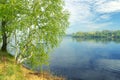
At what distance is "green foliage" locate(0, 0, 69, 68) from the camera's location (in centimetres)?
3055

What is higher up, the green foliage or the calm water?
the green foliage

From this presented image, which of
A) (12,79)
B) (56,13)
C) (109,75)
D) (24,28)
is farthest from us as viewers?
(109,75)

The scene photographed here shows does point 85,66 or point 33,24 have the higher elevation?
point 33,24

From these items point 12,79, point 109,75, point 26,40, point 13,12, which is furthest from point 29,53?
point 109,75

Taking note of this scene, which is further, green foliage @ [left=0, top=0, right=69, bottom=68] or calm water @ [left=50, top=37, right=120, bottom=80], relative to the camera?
calm water @ [left=50, top=37, right=120, bottom=80]

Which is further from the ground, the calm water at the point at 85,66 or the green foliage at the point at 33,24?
the green foliage at the point at 33,24

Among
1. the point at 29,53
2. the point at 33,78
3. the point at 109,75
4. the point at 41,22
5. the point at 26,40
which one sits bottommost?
the point at 109,75

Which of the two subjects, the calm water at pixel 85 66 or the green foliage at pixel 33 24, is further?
the calm water at pixel 85 66

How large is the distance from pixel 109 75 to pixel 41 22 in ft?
91.6

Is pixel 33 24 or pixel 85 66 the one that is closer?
pixel 33 24

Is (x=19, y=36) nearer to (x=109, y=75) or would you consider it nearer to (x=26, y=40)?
(x=26, y=40)

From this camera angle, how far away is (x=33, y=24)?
3159 centimetres

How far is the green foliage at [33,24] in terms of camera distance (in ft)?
100

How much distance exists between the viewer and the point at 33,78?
94.3 feet
